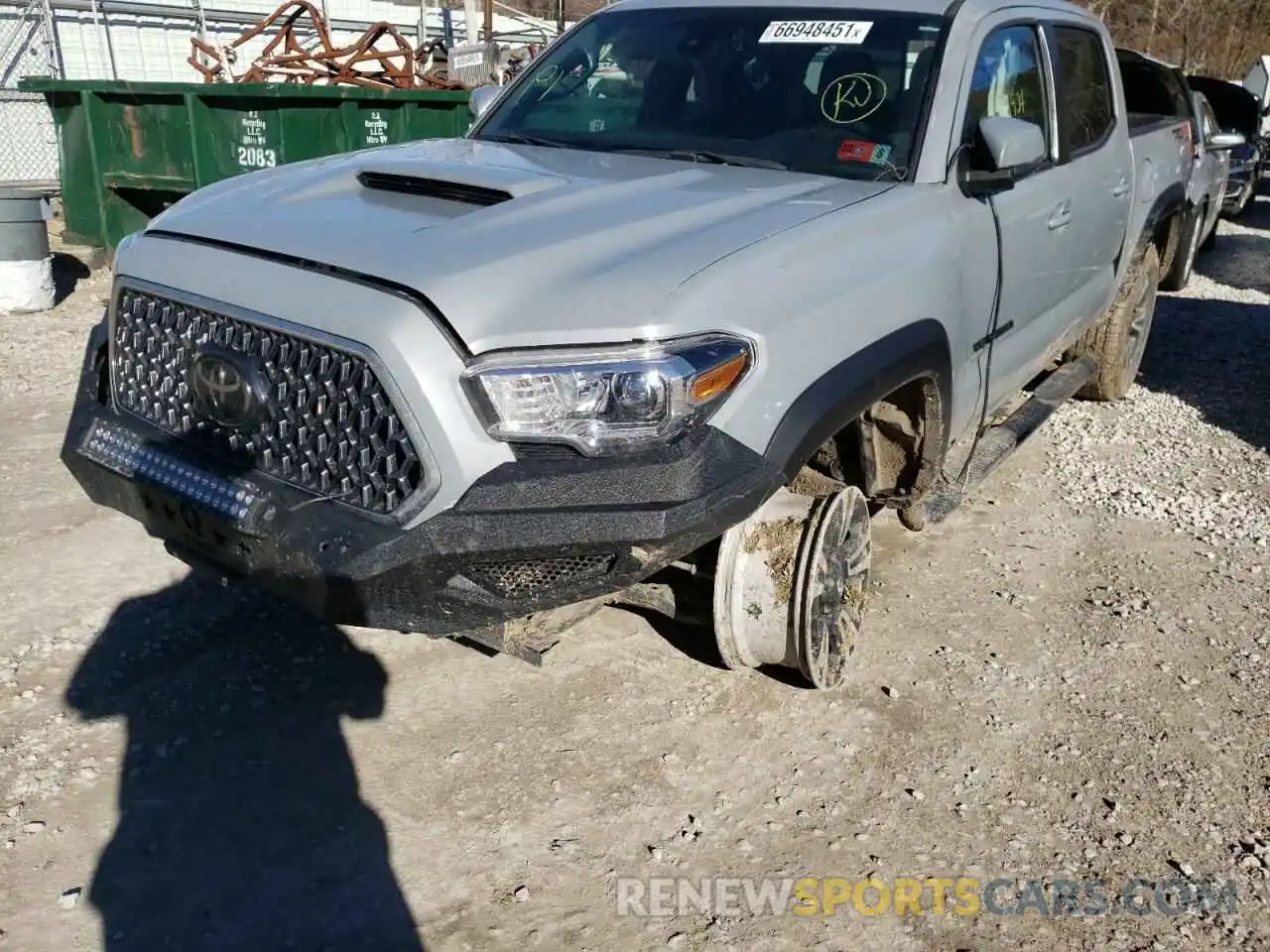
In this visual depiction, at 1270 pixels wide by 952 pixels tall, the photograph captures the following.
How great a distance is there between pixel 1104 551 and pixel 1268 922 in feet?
7.15

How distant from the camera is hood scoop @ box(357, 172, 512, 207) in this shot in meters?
3.04

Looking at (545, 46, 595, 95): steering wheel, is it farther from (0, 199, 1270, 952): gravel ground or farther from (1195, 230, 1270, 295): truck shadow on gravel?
(1195, 230, 1270, 295): truck shadow on gravel

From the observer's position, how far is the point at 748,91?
3756mm

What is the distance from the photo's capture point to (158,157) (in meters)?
9.44

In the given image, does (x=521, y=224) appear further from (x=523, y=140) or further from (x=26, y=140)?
(x=26, y=140)

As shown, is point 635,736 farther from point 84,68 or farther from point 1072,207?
point 84,68

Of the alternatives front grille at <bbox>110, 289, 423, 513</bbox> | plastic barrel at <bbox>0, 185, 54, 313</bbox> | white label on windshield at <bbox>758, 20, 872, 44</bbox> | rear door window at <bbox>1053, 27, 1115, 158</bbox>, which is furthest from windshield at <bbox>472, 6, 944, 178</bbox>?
plastic barrel at <bbox>0, 185, 54, 313</bbox>

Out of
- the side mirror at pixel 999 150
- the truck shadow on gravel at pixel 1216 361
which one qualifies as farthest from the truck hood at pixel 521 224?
the truck shadow on gravel at pixel 1216 361

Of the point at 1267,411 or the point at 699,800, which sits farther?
the point at 1267,411

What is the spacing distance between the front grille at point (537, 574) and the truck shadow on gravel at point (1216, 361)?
4.86 metres

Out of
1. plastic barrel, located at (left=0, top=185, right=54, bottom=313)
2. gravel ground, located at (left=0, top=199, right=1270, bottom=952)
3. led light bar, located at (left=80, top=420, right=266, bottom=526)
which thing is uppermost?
led light bar, located at (left=80, top=420, right=266, bottom=526)

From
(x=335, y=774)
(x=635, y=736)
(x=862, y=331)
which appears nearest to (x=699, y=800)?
(x=635, y=736)

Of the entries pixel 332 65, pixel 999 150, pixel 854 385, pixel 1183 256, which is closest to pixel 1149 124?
pixel 1183 256

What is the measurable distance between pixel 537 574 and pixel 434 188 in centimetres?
124
